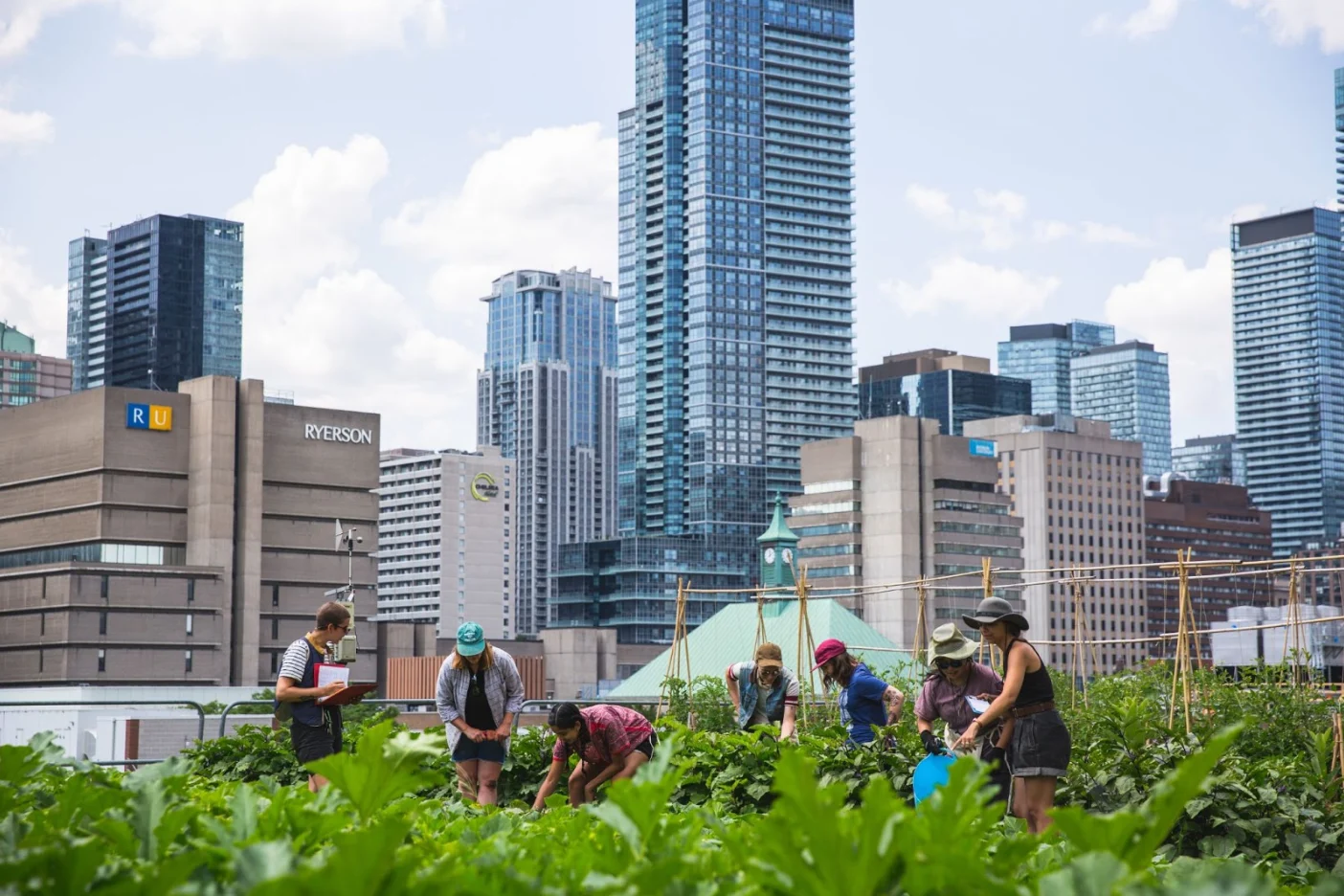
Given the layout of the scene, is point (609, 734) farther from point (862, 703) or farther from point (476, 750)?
point (862, 703)

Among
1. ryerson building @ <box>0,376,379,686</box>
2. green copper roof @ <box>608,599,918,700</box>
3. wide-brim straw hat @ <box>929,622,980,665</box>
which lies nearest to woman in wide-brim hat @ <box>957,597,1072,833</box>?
wide-brim straw hat @ <box>929,622,980,665</box>

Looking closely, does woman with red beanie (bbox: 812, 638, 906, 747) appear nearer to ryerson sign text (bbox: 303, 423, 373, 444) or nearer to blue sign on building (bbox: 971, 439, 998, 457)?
ryerson sign text (bbox: 303, 423, 373, 444)

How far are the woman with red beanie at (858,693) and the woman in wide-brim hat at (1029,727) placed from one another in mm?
2289

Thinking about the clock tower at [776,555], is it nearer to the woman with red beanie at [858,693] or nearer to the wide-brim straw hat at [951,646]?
the woman with red beanie at [858,693]

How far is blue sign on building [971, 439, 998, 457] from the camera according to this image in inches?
7441

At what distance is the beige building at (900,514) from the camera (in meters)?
186

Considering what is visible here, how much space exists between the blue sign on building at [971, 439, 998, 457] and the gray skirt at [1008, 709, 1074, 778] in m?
182

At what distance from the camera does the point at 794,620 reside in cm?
6494

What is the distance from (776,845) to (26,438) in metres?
131

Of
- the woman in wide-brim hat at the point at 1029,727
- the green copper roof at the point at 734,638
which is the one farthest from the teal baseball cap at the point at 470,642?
the green copper roof at the point at 734,638

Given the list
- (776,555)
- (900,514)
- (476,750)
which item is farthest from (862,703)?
(900,514)

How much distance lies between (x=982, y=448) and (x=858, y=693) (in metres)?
181

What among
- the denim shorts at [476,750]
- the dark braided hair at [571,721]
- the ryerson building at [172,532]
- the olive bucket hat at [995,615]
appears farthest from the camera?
the ryerson building at [172,532]

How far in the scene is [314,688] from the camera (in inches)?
442
